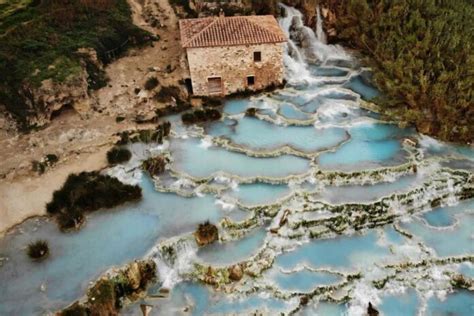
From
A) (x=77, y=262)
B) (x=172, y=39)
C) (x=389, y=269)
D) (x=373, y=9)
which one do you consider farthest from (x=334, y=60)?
(x=77, y=262)

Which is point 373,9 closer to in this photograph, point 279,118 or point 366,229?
point 279,118

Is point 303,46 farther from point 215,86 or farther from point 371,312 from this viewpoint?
point 371,312

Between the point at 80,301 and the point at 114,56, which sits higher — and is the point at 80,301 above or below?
below

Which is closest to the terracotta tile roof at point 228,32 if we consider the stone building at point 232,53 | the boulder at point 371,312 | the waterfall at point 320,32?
the stone building at point 232,53

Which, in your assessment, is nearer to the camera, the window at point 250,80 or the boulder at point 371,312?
the boulder at point 371,312

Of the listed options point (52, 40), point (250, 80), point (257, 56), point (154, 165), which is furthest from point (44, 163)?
point (257, 56)

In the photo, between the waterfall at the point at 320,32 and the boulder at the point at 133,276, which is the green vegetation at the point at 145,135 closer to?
the boulder at the point at 133,276
